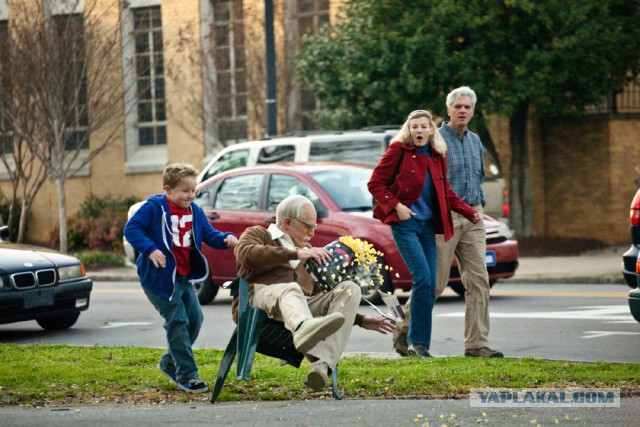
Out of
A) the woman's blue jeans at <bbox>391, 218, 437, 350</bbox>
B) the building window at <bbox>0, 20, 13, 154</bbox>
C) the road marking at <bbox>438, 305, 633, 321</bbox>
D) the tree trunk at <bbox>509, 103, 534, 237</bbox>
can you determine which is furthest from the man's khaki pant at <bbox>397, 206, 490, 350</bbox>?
the building window at <bbox>0, 20, 13, 154</bbox>

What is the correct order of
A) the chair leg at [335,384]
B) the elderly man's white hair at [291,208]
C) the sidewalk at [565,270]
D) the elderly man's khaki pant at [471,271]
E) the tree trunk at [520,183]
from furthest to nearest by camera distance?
the tree trunk at [520,183] < the sidewalk at [565,270] < the elderly man's khaki pant at [471,271] < the elderly man's white hair at [291,208] < the chair leg at [335,384]

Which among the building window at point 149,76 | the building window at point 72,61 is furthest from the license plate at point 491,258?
the building window at point 149,76

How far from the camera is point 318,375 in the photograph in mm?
7207

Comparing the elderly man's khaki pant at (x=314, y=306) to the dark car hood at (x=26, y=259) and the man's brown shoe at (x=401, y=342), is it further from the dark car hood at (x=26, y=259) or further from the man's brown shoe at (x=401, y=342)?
the dark car hood at (x=26, y=259)

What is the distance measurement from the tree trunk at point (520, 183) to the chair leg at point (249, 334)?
16.9 meters

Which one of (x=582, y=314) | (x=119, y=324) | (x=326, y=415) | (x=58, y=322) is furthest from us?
(x=119, y=324)

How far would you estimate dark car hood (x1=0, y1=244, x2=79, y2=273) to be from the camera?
1238cm

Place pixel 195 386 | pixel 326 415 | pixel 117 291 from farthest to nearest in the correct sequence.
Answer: pixel 117 291 → pixel 195 386 → pixel 326 415

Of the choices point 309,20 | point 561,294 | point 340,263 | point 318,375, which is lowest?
point 561,294

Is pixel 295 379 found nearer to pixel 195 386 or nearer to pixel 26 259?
pixel 195 386

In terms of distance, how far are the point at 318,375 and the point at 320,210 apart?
743 centimetres

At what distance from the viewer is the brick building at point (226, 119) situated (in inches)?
957

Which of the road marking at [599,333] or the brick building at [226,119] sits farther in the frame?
the brick building at [226,119]

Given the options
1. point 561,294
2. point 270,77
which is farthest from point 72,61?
point 561,294
